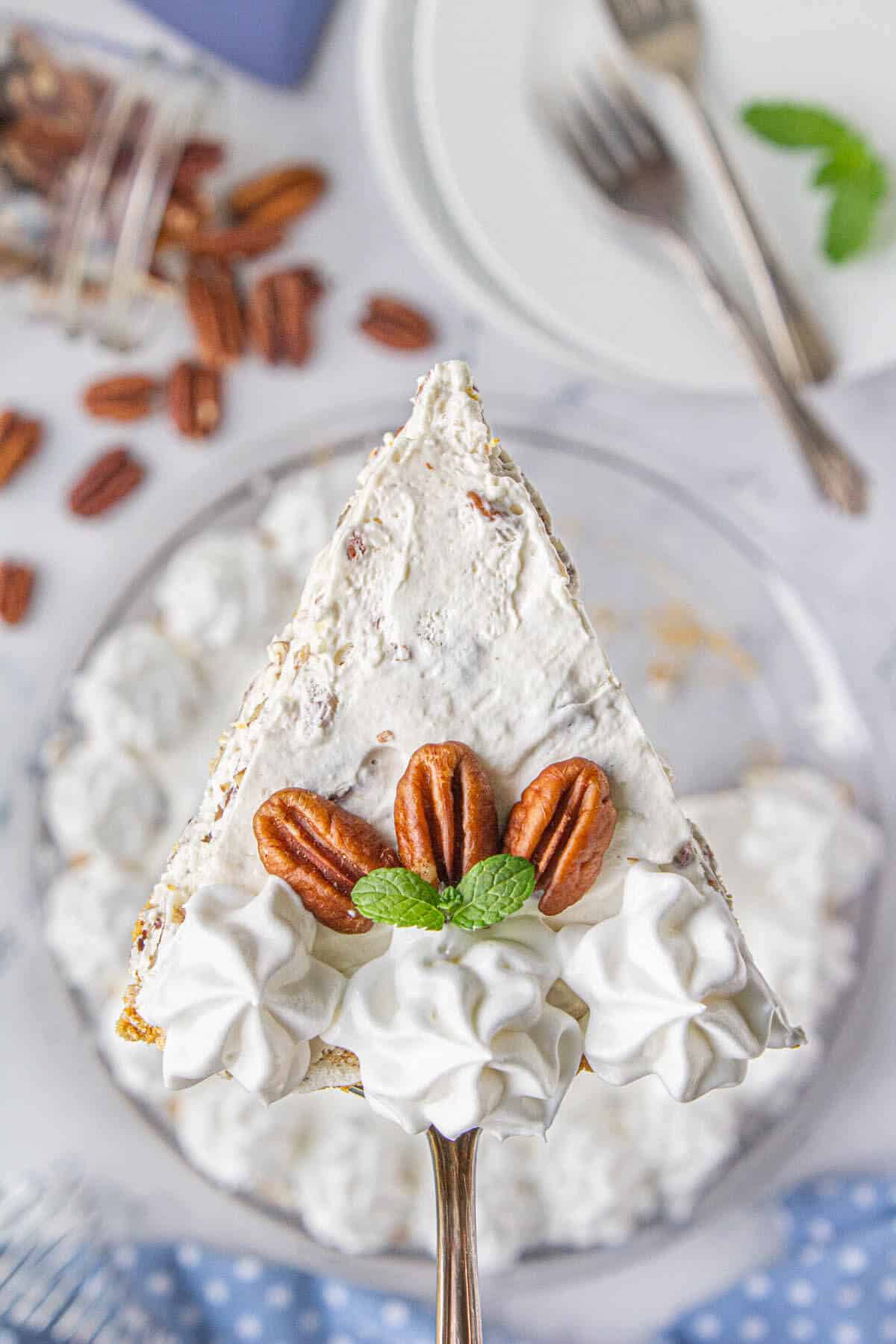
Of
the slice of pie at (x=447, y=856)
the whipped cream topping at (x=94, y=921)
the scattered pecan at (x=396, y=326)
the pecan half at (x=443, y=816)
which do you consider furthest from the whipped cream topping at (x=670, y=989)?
the scattered pecan at (x=396, y=326)

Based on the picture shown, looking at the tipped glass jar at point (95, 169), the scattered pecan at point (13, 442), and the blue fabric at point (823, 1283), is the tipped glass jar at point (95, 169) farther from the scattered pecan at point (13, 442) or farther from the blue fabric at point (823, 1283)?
the blue fabric at point (823, 1283)

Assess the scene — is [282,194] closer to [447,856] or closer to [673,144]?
[673,144]

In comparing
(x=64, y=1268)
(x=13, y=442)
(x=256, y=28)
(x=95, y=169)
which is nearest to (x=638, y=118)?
(x=256, y=28)

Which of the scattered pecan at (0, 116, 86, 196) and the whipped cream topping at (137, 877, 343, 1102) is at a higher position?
the scattered pecan at (0, 116, 86, 196)

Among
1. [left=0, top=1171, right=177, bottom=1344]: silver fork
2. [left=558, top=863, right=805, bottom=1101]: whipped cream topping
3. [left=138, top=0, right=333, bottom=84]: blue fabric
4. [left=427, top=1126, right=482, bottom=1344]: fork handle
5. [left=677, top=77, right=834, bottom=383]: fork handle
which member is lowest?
[left=0, top=1171, right=177, bottom=1344]: silver fork

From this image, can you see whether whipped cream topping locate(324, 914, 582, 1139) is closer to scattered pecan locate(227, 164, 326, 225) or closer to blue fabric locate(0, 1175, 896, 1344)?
blue fabric locate(0, 1175, 896, 1344)

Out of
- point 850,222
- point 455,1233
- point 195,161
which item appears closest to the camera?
point 455,1233

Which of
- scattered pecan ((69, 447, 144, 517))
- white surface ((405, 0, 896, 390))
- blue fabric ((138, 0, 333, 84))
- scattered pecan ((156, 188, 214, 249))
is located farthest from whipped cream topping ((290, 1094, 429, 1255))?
blue fabric ((138, 0, 333, 84))
